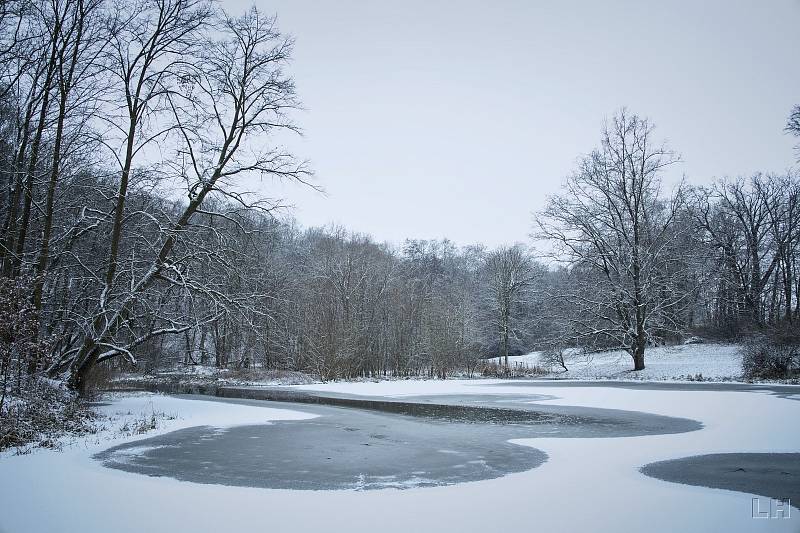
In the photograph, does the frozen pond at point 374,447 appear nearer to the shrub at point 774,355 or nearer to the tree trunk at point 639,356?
the shrub at point 774,355

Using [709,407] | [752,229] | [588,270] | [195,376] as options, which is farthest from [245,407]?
[752,229]

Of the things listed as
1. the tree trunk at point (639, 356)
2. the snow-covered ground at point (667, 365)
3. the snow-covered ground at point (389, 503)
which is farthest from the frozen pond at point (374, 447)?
the tree trunk at point (639, 356)

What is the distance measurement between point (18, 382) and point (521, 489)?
10.1 m

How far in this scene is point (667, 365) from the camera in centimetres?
3172

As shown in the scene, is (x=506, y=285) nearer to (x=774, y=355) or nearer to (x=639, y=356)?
(x=639, y=356)

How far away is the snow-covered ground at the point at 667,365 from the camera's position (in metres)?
28.7

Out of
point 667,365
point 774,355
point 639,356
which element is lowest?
point 667,365

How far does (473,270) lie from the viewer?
289ft

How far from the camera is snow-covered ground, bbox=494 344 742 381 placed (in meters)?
28.7

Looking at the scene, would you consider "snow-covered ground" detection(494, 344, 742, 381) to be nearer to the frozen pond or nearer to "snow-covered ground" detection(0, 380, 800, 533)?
the frozen pond

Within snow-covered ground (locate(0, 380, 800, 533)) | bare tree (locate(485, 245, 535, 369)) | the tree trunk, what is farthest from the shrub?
bare tree (locate(485, 245, 535, 369))

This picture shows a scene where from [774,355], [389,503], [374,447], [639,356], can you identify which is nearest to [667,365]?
[639,356]

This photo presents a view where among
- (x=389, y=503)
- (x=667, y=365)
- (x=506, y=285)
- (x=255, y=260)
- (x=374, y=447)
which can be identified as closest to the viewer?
(x=389, y=503)

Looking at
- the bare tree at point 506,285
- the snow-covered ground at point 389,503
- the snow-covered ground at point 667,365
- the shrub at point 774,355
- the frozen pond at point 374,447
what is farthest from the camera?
the bare tree at point 506,285
